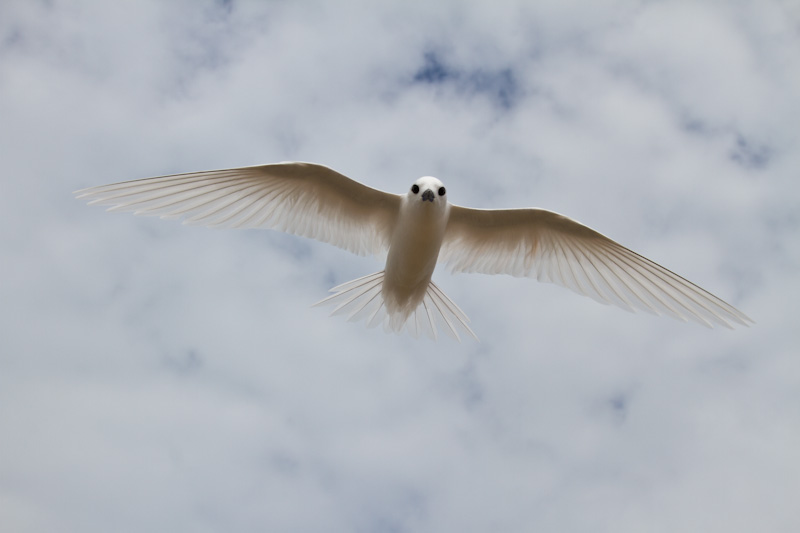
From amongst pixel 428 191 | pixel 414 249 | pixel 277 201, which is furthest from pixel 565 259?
pixel 277 201

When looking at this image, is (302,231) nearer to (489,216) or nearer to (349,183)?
(349,183)

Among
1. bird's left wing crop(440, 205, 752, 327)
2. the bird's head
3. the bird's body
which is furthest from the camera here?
bird's left wing crop(440, 205, 752, 327)

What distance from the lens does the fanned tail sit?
12352mm

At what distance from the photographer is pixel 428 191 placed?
10.8m

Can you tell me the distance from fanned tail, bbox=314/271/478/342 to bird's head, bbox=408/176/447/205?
71.4 inches

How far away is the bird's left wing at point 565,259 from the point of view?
11.9m

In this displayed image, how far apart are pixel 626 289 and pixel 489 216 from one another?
2.68 meters

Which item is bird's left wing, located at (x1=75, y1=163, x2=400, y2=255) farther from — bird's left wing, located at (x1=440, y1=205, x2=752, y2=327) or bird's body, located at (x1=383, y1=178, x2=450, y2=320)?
bird's left wing, located at (x1=440, y1=205, x2=752, y2=327)

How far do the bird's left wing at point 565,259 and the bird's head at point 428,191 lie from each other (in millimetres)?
992

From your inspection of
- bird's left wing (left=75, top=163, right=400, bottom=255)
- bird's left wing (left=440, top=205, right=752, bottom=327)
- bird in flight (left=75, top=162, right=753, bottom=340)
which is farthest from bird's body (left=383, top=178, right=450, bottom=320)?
bird's left wing (left=440, top=205, right=752, bottom=327)

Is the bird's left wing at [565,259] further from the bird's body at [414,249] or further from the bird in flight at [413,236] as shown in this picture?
the bird's body at [414,249]

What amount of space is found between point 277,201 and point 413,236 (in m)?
2.45

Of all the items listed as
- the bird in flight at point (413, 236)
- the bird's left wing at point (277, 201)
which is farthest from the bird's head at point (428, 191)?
the bird's left wing at point (277, 201)

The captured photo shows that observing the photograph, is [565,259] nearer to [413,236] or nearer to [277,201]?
[413,236]
